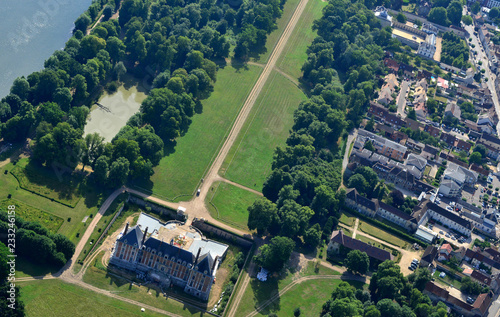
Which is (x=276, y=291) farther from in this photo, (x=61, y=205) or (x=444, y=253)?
(x=61, y=205)

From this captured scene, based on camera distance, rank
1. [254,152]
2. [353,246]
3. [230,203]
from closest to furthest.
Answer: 1. [353,246]
2. [230,203]
3. [254,152]

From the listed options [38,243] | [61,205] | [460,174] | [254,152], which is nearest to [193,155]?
[254,152]

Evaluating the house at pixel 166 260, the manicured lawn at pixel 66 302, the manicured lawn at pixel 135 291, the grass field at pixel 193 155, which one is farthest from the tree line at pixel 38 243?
the grass field at pixel 193 155

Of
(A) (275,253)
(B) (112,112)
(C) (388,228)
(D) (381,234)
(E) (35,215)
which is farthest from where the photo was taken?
(B) (112,112)

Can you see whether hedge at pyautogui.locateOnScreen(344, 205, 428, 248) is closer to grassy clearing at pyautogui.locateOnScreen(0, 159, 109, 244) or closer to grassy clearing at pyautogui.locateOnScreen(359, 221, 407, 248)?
grassy clearing at pyautogui.locateOnScreen(359, 221, 407, 248)

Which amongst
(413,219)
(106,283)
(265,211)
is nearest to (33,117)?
(106,283)

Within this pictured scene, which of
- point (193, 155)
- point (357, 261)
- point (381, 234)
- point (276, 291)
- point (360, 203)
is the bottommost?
point (276, 291)

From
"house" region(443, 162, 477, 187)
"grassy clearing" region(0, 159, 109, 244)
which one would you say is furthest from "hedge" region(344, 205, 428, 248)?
"grassy clearing" region(0, 159, 109, 244)

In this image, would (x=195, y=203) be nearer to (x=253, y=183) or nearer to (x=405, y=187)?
(x=253, y=183)
